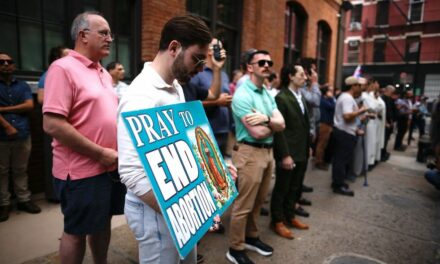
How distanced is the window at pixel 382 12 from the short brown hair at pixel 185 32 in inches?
1184

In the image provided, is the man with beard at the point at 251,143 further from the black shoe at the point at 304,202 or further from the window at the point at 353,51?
the window at the point at 353,51

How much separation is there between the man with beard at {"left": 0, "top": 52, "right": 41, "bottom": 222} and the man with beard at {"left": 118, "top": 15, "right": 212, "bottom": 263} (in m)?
2.80

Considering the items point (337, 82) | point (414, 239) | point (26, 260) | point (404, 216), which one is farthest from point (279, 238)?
point (337, 82)

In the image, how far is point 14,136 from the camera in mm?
3439

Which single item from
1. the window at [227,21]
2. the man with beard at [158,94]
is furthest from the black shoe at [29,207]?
the window at [227,21]

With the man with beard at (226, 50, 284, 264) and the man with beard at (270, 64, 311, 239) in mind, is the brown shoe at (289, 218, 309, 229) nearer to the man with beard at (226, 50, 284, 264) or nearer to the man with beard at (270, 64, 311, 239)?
the man with beard at (270, 64, 311, 239)

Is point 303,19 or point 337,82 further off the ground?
point 303,19

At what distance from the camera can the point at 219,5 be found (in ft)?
22.2

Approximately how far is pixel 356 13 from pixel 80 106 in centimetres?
3146

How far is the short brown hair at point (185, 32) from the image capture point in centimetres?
138

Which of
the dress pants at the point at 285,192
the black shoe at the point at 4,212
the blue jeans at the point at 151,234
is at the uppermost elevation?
the blue jeans at the point at 151,234

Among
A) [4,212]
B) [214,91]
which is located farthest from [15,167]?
[214,91]

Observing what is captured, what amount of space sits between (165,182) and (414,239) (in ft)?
12.0

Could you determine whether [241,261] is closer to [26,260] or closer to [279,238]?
[279,238]
